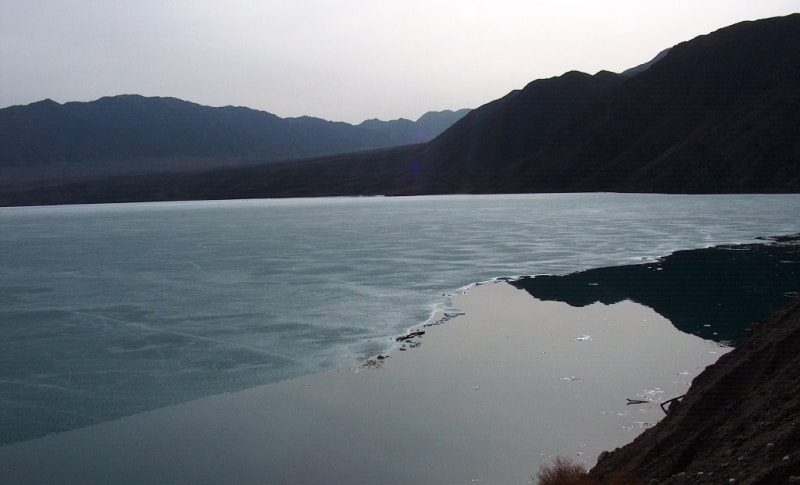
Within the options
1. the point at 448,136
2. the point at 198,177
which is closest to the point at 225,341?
the point at 448,136

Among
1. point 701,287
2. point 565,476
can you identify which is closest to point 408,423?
point 565,476

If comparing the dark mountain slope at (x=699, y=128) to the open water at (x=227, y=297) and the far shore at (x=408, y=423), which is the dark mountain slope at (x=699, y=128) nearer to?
the open water at (x=227, y=297)

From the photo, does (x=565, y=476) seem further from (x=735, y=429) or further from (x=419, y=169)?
(x=419, y=169)

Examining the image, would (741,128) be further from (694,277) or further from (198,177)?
(198,177)

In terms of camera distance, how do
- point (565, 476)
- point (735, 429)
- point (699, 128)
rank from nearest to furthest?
point (735, 429) → point (565, 476) → point (699, 128)

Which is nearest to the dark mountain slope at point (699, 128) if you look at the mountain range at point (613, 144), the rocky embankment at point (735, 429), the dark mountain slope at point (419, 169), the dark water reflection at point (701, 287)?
the mountain range at point (613, 144)

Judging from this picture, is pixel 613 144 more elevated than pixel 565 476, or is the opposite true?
pixel 613 144
